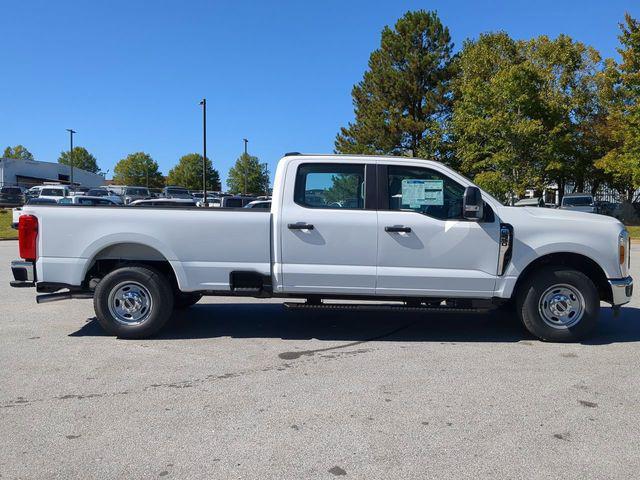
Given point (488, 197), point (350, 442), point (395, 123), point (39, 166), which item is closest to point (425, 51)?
point (395, 123)

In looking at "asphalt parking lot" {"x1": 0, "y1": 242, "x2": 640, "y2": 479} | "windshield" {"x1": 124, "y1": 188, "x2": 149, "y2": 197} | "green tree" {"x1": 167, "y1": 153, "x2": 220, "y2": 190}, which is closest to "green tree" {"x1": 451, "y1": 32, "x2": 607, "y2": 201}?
"asphalt parking lot" {"x1": 0, "y1": 242, "x2": 640, "y2": 479}

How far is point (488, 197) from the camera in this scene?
5648 millimetres

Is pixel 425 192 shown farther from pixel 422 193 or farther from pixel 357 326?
pixel 357 326

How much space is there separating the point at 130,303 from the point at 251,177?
7872cm

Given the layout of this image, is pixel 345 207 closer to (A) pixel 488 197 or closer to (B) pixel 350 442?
(A) pixel 488 197

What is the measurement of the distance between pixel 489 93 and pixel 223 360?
Answer: 96.3 ft

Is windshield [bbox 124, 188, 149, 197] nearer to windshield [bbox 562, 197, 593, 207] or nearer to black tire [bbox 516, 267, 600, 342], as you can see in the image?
windshield [bbox 562, 197, 593, 207]

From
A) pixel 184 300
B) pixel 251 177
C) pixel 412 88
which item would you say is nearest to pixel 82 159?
pixel 251 177

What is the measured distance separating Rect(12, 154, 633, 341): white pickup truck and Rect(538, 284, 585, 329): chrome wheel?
0.01m

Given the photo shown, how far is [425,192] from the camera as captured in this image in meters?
5.70

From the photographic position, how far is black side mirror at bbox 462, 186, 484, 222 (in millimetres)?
5324

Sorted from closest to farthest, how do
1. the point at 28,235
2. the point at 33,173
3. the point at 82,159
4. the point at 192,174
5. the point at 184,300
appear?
the point at 28,235 < the point at 184,300 < the point at 33,173 < the point at 192,174 < the point at 82,159

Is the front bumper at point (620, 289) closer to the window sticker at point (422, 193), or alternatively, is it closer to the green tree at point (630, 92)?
the window sticker at point (422, 193)

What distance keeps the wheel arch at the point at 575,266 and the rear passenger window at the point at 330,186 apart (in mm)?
1974
